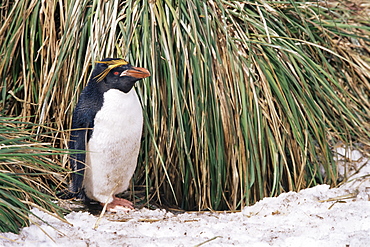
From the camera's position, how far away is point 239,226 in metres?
2.20

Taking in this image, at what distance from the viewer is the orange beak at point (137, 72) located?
242 cm

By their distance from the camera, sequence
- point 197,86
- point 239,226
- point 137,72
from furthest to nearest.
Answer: point 197,86, point 137,72, point 239,226

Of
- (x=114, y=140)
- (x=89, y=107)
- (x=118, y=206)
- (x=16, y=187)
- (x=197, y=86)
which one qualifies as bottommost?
(x=118, y=206)

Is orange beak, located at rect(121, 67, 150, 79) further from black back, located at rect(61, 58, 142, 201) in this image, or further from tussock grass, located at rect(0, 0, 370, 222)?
tussock grass, located at rect(0, 0, 370, 222)

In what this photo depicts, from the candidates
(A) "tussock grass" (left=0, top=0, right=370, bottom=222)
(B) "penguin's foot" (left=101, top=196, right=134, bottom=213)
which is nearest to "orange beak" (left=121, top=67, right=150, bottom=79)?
(A) "tussock grass" (left=0, top=0, right=370, bottom=222)

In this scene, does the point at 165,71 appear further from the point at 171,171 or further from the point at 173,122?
the point at 171,171

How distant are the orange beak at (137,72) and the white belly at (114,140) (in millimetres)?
113

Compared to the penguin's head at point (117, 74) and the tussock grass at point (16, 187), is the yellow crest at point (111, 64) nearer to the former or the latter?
the penguin's head at point (117, 74)

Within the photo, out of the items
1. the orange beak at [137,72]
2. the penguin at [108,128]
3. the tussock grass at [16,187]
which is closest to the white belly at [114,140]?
the penguin at [108,128]

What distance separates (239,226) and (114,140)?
73cm

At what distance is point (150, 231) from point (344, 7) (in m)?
2.39

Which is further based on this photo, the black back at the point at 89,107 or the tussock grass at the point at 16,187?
the black back at the point at 89,107

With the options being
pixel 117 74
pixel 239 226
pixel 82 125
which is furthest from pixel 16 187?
pixel 239 226

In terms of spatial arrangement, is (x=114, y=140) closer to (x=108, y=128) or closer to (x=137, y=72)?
(x=108, y=128)
